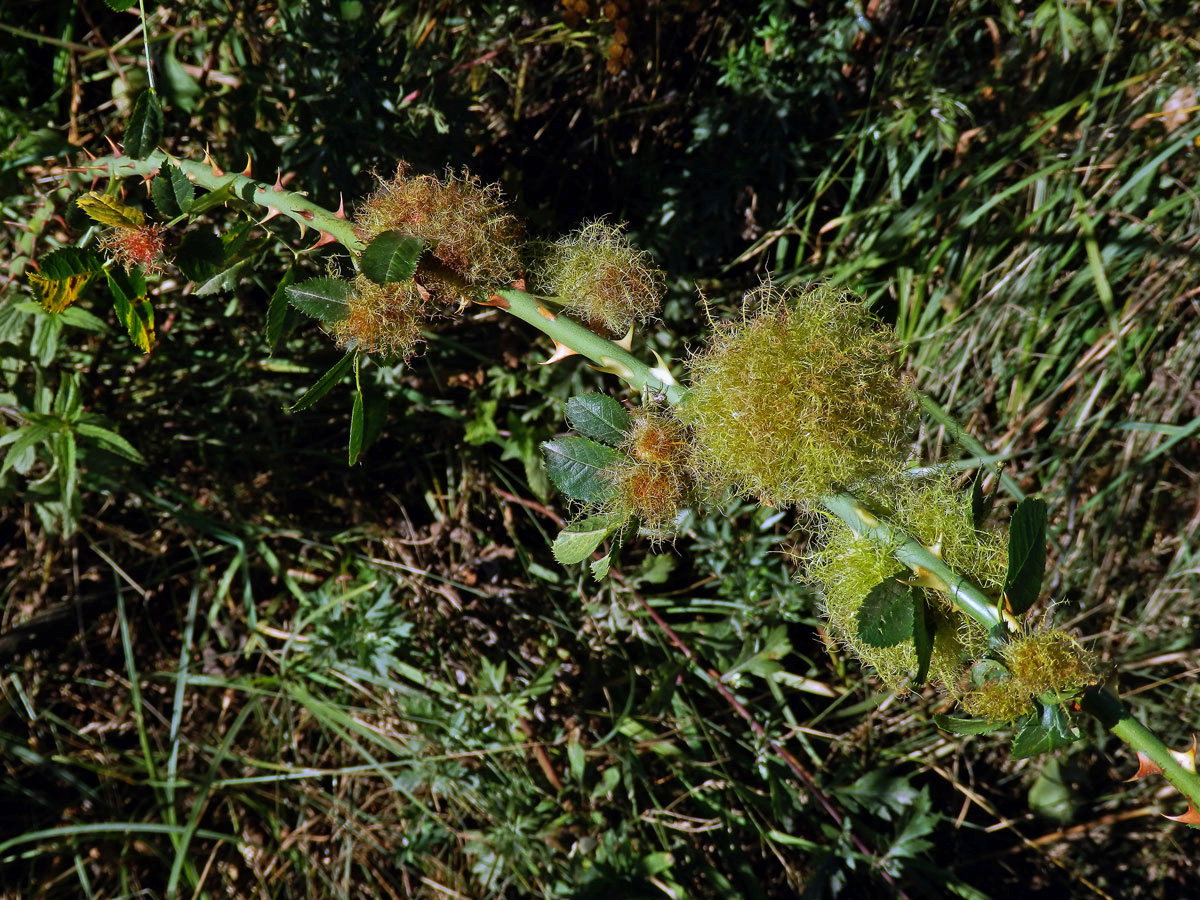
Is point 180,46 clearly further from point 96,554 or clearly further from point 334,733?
point 334,733

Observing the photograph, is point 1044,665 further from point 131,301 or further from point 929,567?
point 131,301

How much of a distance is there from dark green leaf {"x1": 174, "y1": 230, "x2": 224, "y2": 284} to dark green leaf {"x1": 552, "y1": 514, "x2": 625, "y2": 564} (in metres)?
0.60

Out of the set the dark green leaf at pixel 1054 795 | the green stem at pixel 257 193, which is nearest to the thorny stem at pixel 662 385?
the green stem at pixel 257 193

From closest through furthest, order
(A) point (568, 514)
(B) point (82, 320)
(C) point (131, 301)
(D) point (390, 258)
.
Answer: (D) point (390, 258)
(C) point (131, 301)
(B) point (82, 320)
(A) point (568, 514)

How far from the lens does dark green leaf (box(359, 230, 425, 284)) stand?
863mm

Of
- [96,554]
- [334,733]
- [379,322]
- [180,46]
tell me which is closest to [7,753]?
[96,554]

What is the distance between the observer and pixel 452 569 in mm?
2215

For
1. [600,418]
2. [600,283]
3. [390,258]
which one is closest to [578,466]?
[600,418]

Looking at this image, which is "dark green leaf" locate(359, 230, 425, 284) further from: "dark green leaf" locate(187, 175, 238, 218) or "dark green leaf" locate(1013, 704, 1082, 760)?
"dark green leaf" locate(1013, 704, 1082, 760)

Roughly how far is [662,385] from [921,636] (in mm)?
384

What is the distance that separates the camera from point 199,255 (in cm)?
107

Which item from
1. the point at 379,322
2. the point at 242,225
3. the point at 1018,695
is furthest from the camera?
the point at 242,225

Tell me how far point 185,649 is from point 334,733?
477 mm

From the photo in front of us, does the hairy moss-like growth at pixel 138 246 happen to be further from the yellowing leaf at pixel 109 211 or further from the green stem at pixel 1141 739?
the green stem at pixel 1141 739
